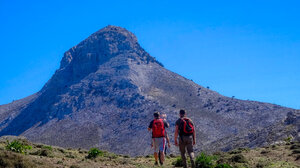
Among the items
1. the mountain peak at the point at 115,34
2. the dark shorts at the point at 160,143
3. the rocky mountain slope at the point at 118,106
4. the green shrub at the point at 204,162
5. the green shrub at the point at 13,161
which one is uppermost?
the mountain peak at the point at 115,34

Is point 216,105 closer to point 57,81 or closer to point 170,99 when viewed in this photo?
point 170,99

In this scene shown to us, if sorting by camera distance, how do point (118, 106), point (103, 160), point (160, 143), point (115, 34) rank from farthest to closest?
point (115, 34) < point (118, 106) < point (103, 160) < point (160, 143)

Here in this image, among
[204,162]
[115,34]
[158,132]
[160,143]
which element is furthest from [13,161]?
[115,34]

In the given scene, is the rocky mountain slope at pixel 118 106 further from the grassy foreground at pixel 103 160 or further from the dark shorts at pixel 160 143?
the dark shorts at pixel 160 143

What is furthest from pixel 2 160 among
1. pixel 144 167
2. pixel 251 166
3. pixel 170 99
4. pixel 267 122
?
pixel 170 99

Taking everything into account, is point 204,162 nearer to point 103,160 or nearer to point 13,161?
point 103,160

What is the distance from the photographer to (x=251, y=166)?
15.2 m

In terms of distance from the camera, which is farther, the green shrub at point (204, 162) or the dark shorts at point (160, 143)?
the dark shorts at point (160, 143)

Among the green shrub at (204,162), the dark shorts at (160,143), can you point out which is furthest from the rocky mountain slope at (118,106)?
the green shrub at (204,162)

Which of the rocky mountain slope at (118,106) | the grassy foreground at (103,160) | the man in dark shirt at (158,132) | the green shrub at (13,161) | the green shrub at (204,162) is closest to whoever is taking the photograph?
the green shrub at (13,161)

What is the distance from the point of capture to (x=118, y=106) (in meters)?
124

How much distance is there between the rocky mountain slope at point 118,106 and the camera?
100938 mm

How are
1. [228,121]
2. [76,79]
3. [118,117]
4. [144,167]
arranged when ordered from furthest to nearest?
[76,79] < [118,117] < [228,121] < [144,167]

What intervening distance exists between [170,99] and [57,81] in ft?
203
